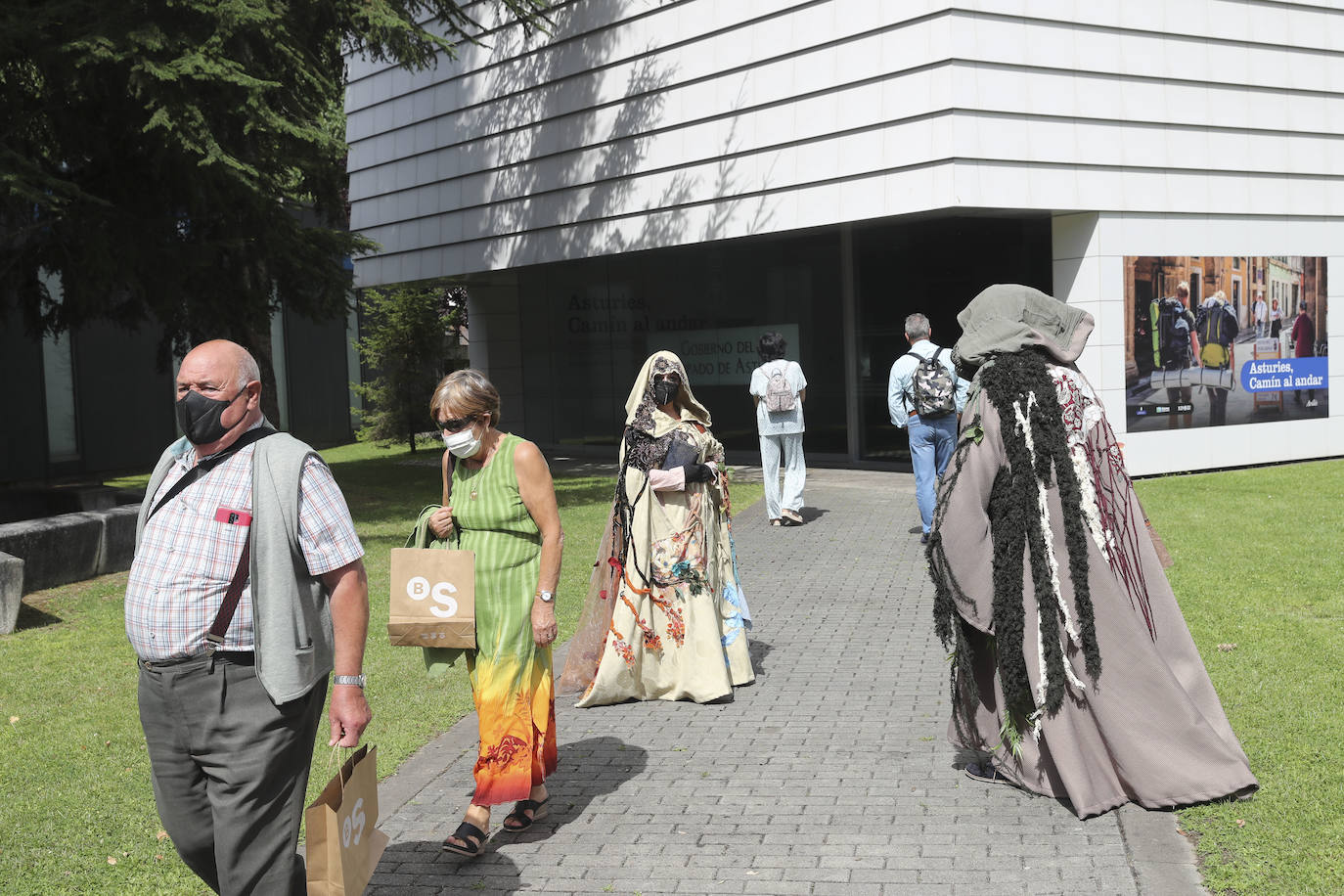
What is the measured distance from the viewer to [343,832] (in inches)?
131

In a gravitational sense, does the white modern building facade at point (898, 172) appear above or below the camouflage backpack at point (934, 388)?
above

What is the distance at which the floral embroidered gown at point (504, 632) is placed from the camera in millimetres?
4773

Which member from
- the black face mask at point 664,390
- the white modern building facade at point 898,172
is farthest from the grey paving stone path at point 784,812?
the white modern building facade at point 898,172

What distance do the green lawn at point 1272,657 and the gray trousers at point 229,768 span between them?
113 inches

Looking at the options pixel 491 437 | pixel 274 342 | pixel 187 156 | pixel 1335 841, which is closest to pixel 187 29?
pixel 187 156

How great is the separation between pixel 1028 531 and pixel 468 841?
235 centimetres

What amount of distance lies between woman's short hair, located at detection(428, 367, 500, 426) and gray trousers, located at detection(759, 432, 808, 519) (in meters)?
8.60

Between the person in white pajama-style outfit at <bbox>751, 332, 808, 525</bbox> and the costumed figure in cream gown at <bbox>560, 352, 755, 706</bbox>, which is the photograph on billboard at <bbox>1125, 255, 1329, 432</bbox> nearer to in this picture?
the person in white pajama-style outfit at <bbox>751, 332, 808, 525</bbox>

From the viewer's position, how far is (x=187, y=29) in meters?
13.0

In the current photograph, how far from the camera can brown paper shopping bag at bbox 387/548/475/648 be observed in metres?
4.57

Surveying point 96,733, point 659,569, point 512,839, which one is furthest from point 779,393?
point 512,839

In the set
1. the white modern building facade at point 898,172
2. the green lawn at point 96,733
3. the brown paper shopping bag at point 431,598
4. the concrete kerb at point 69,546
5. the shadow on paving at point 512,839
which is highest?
the white modern building facade at point 898,172

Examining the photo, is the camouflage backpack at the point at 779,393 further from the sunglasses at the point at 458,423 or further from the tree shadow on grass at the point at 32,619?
the sunglasses at the point at 458,423

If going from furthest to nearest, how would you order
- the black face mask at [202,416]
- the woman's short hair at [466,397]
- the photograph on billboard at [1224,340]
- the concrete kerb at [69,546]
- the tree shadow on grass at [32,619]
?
1. the photograph on billboard at [1224,340]
2. the concrete kerb at [69,546]
3. the tree shadow on grass at [32,619]
4. the woman's short hair at [466,397]
5. the black face mask at [202,416]
